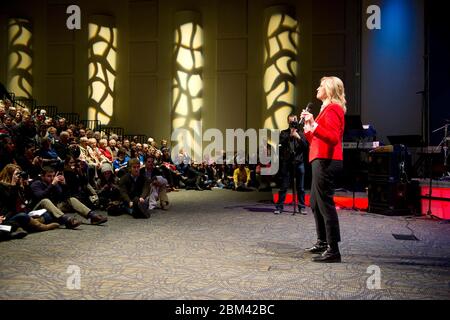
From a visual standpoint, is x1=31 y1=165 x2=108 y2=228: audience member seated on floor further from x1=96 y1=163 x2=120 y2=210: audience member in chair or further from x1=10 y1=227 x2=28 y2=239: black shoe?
x1=96 y1=163 x2=120 y2=210: audience member in chair

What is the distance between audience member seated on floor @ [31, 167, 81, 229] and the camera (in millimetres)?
5109

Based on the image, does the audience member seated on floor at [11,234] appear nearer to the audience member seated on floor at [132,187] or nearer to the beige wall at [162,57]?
the audience member seated on floor at [132,187]

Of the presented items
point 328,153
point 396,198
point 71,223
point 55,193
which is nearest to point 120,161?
point 55,193

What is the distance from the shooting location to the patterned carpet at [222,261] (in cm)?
265

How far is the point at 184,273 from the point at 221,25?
1231 cm

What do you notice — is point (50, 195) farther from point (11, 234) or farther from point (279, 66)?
point (279, 66)

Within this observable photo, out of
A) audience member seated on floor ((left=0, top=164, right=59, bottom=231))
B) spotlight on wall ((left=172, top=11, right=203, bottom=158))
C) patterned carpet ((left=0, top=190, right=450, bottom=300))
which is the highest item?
spotlight on wall ((left=172, top=11, right=203, bottom=158))

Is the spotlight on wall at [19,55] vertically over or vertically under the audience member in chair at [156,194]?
over

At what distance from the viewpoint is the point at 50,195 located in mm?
5586

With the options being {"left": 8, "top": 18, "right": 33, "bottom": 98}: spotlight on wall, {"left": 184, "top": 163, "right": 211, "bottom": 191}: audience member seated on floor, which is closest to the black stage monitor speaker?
{"left": 184, "top": 163, "right": 211, "bottom": 191}: audience member seated on floor

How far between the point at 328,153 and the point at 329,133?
0.57 ft

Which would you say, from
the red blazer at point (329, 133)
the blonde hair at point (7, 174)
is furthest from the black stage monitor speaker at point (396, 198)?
the blonde hair at point (7, 174)
